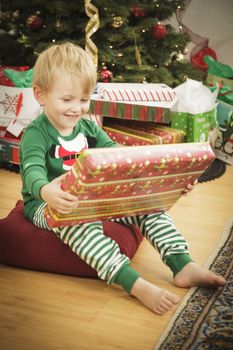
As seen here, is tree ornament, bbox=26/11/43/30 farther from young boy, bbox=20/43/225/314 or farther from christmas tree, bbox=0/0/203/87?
young boy, bbox=20/43/225/314

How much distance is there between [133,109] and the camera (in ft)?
7.76

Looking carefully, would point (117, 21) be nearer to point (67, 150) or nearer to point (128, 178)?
point (67, 150)

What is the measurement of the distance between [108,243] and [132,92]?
1149 mm

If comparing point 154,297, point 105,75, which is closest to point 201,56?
point 105,75

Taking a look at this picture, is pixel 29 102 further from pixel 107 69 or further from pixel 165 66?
pixel 165 66

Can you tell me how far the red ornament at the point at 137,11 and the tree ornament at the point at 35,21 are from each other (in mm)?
459

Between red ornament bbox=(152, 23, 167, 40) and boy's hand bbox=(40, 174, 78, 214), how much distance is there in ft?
5.53

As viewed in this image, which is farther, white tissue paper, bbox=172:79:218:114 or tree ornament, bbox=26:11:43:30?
tree ornament, bbox=26:11:43:30

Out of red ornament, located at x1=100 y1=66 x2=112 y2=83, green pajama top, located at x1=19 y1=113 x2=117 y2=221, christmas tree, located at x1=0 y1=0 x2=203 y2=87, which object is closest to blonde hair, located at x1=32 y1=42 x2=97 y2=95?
green pajama top, located at x1=19 y1=113 x2=117 y2=221

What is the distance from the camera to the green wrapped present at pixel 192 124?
96.6 inches

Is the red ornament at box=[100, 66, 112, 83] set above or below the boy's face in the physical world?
below

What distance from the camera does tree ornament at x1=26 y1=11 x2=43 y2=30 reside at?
103 inches

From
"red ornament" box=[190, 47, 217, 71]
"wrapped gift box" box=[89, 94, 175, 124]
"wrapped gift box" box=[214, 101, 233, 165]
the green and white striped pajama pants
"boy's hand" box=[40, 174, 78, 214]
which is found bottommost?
"wrapped gift box" box=[214, 101, 233, 165]

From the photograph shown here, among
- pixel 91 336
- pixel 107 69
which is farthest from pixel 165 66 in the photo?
pixel 91 336
